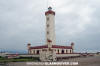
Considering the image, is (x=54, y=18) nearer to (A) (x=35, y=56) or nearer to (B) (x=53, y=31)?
(B) (x=53, y=31)

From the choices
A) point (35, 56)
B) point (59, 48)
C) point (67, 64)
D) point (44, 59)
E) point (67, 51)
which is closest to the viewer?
point (67, 64)

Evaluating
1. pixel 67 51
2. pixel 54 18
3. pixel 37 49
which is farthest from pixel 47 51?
pixel 54 18

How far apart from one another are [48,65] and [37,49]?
73.9ft

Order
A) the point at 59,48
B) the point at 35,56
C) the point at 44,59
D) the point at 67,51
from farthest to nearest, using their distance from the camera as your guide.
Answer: the point at 67,51, the point at 59,48, the point at 35,56, the point at 44,59

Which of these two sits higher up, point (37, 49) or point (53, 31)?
point (53, 31)

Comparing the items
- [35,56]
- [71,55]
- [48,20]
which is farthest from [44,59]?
[48,20]

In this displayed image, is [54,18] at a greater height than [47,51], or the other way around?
[54,18]

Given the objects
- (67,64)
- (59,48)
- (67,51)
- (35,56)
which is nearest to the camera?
(67,64)

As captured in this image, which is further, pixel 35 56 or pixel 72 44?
pixel 72 44

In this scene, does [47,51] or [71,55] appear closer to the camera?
[47,51]

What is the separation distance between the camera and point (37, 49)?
5538cm

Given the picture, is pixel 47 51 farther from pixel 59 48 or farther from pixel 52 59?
pixel 59 48

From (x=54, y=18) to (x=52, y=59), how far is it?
2185 centimetres

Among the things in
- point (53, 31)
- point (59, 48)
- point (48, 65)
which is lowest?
point (48, 65)
